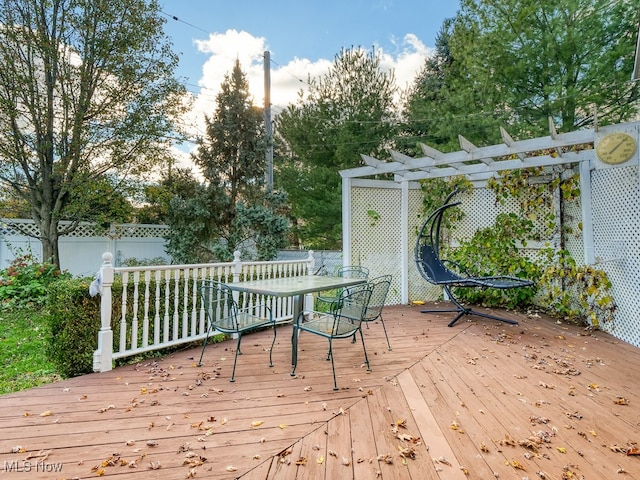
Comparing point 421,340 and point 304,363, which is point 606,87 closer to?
point 421,340

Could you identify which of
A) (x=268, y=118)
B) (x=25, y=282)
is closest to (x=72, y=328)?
(x=25, y=282)

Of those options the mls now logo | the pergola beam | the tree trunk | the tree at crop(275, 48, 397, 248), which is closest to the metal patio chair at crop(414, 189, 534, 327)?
the pergola beam

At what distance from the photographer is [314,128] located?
32.0ft

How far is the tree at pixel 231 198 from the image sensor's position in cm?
816

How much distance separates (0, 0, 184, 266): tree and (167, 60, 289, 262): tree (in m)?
1.60

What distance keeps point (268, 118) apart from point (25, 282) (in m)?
6.50

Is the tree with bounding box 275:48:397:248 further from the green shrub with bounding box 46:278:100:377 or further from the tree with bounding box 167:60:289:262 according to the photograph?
the green shrub with bounding box 46:278:100:377

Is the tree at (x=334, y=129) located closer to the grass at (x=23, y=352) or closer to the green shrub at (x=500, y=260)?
the green shrub at (x=500, y=260)

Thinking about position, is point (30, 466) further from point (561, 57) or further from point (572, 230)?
point (561, 57)

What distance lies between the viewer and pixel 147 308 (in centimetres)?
327

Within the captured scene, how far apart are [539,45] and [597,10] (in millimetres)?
889

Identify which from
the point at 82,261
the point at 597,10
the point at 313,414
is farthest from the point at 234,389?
the point at 597,10

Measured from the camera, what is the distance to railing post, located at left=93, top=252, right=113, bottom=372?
2.99m

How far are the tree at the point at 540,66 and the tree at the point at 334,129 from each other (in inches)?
83.6
